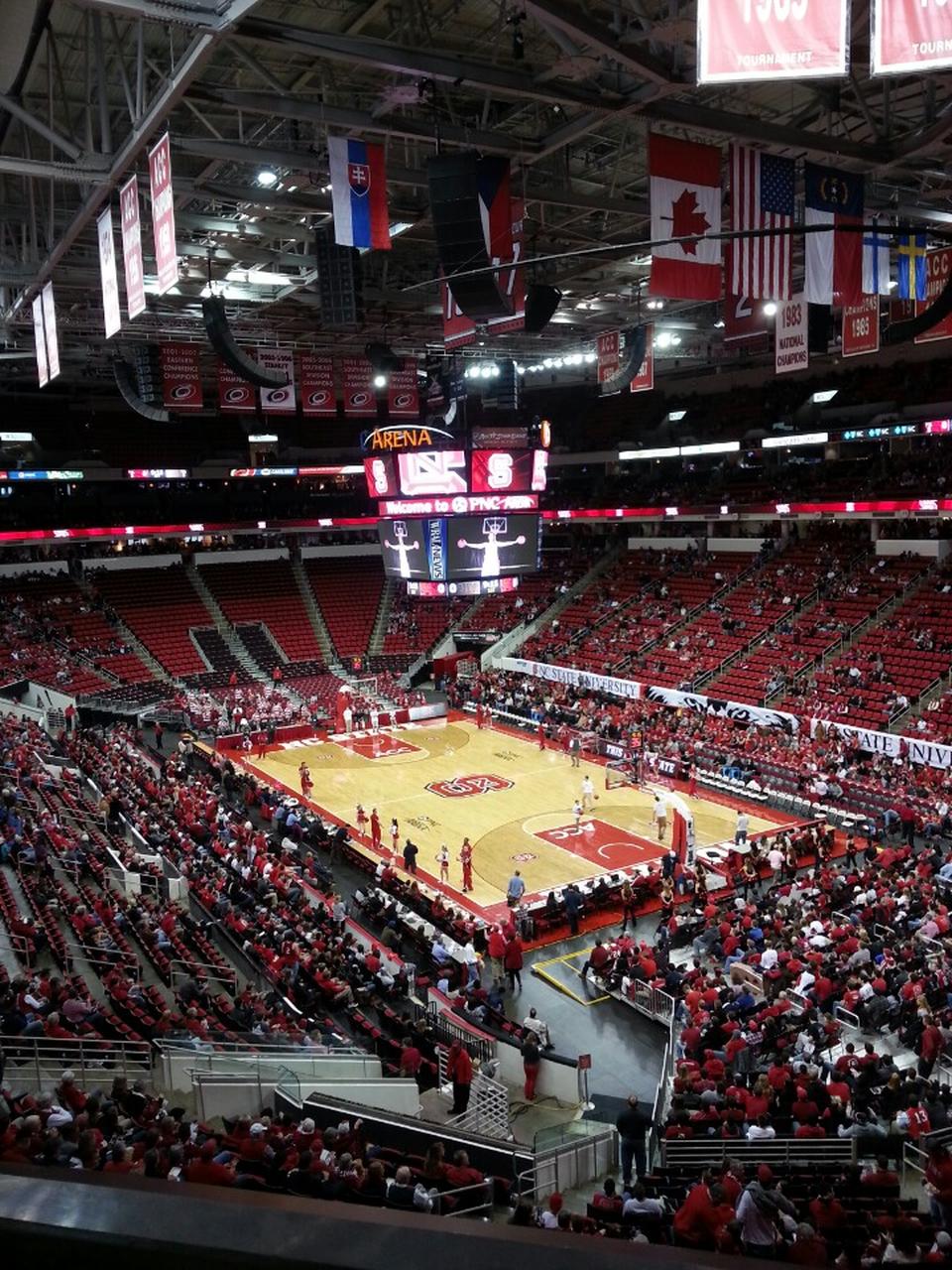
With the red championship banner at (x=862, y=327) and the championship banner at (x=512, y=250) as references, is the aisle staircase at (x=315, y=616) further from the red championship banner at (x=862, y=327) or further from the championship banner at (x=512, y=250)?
the championship banner at (x=512, y=250)

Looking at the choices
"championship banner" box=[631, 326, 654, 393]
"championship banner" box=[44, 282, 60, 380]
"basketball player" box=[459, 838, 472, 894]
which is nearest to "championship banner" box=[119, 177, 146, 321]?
"championship banner" box=[44, 282, 60, 380]

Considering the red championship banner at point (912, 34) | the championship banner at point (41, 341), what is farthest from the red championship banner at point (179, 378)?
the red championship banner at point (912, 34)

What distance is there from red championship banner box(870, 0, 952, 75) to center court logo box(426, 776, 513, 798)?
841 inches

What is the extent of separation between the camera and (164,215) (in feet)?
38.1

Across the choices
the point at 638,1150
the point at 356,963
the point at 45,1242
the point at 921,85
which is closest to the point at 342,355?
the point at 921,85

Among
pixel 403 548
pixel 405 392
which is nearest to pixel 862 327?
pixel 403 548

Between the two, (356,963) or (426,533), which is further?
(426,533)

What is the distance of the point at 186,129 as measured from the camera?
1714 cm

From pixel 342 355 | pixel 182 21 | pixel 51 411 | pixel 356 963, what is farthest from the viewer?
pixel 51 411

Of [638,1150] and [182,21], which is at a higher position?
A: [182,21]

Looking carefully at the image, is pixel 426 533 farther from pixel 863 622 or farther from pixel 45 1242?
pixel 45 1242

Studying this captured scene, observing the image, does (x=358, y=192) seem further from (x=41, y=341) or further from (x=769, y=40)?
(x=41, y=341)

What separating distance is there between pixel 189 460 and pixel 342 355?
14.5 m

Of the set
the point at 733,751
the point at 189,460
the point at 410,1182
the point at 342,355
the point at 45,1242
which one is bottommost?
the point at 733,751
